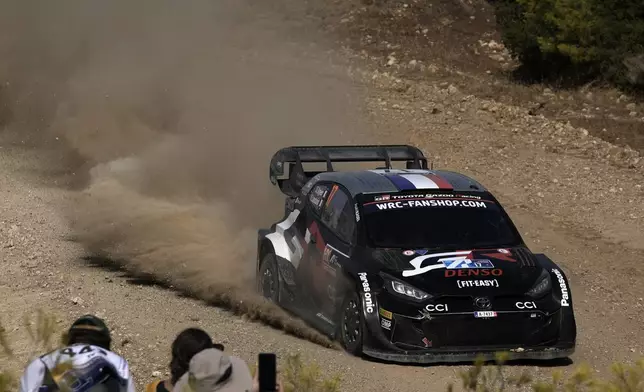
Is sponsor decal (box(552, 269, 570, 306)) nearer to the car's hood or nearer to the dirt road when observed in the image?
the car's hood

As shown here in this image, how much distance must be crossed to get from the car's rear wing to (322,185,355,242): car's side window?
1053 millimetres

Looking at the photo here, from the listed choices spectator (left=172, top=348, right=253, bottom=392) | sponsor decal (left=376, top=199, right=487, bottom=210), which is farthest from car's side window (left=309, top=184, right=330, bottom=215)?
spectator (left=172, top=348, right=253, bottom=392)

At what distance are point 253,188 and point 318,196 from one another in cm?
536

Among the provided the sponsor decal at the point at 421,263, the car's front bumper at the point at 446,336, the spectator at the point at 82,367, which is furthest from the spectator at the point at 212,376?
the sponsor decal at the point at 421,263

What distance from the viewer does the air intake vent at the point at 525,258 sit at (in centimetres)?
1021

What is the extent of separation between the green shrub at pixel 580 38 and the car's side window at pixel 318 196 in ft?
47.4

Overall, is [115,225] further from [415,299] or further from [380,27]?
[380,27]

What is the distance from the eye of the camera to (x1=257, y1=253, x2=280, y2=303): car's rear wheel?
1162cm

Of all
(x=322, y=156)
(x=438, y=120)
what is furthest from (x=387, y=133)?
(x=322, y=156)

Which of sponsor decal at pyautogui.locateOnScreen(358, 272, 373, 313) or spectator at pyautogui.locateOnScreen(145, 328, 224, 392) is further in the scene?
sponsor decal at pyautogui.locateOnScreen(358, 272, 373, 313)

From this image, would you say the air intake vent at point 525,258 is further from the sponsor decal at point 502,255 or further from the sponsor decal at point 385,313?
the sponsor decal at point 385,313

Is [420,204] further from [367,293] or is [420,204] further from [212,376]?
[212,376]

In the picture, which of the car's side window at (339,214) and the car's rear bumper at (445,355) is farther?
the car's side window at (339,214)

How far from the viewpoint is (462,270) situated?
989 cm
